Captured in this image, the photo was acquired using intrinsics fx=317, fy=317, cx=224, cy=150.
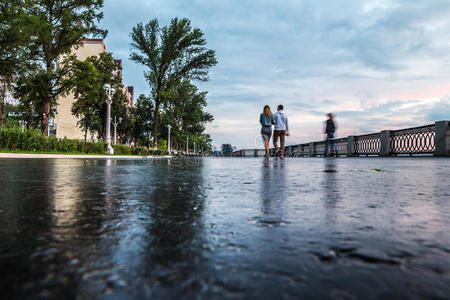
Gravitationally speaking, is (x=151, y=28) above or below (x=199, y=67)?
above

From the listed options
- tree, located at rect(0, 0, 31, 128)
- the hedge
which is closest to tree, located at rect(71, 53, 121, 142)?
tree, located at rect(0, 0, 31, 128)

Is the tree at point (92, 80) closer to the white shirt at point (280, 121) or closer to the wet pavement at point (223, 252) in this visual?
the white shirt at point (280, 121)

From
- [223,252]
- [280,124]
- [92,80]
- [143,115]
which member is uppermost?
[143,115]

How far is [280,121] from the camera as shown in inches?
575

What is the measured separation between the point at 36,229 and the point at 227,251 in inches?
36.1

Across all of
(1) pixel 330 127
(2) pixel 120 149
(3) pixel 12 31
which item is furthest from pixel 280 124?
(2) pixel 120 149

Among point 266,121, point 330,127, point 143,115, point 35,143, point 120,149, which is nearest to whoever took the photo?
point 266,121

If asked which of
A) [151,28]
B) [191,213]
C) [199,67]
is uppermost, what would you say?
[151,28]

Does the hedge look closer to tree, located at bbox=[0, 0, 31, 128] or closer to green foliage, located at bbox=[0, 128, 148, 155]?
green foliage, located at bbox=[0, 128, 148, 155]

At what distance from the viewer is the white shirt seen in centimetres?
1442

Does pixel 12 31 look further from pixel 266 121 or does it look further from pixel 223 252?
pixel 223 252

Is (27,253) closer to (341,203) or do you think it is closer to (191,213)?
(191,213)

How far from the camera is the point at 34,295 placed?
2.45ft

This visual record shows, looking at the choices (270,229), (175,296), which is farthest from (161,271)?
(270,229)
